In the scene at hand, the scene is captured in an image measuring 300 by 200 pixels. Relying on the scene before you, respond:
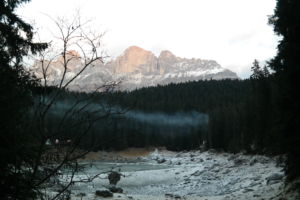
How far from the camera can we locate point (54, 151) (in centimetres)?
534

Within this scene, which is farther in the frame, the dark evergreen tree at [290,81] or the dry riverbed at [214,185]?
the dry riverbed at [214,185]

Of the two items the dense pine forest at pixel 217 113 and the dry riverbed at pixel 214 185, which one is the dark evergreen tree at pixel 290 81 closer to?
the dense pine forest at pixel 217 113

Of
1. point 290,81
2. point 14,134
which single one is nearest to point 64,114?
point 14,134

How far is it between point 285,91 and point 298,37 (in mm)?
2123

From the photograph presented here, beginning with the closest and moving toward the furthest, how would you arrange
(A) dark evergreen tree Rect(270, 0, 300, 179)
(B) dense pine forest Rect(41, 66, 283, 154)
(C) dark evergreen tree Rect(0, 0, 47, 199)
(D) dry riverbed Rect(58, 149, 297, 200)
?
1. (C) dark evergreen tree Rect(0, 0, 47, 199)
2. (A) dark evergreen tree Rect(270, 0, 300, 179)
3. (D) dry riverbed Rect(58, 149, 297, 200)
4. (B) dense pine forest Rect(41, 66, 283, 154)

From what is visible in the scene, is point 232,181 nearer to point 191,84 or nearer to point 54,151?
point 54,151

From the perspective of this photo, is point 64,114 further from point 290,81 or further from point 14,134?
point 290,81

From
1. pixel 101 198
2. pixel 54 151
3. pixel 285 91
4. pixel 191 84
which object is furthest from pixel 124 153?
pixel 54 151

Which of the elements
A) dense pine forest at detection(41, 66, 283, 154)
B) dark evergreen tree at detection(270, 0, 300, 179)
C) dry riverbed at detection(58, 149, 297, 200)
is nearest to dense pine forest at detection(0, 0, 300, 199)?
dark evergreen tree at detection(270, 0, 300, 179)

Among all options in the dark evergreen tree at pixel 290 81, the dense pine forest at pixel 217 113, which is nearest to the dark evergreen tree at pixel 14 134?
the dark evergreen tree at pixel 290 81

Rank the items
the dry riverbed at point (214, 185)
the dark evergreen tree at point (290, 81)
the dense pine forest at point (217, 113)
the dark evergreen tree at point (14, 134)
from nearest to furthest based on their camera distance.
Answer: the dark evergreen tree at point (14, 134)
the dark evergreen tree at point (290, 81)
the dry riverbed at point (214, 185)
the dense pine forest at point (217, 113)

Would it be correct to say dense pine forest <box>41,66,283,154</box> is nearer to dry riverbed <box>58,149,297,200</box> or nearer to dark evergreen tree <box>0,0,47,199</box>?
dry riverbed <box>58,149,297,200</box>

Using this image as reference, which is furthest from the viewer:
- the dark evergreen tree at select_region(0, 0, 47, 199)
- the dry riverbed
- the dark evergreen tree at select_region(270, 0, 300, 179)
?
the dry riverbed

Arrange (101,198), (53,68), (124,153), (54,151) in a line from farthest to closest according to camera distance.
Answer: (124,153) → (101,198) → (53,68) → (54,151)
